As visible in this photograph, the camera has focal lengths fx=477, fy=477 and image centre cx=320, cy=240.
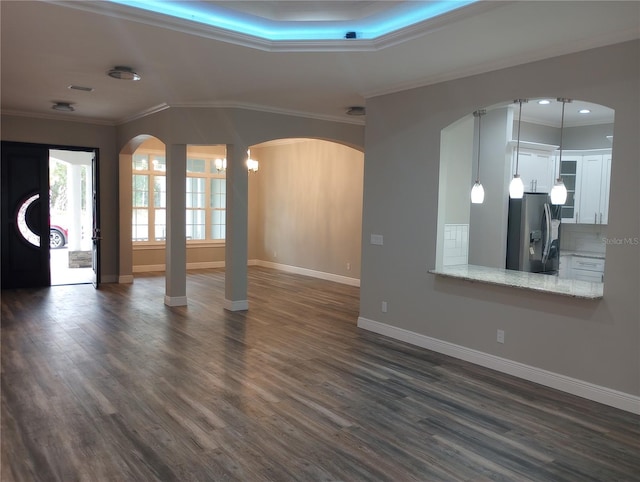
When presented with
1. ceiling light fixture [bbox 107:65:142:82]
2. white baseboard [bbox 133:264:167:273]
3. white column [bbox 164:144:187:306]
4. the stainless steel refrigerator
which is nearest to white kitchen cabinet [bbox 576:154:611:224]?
the stainless steel refrigerator

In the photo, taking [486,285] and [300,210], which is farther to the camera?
[300,210]

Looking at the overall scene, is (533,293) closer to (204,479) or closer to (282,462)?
(282,462)

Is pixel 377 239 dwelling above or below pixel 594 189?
below

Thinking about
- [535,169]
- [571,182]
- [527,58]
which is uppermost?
[527,58]

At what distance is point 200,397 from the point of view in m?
3.68

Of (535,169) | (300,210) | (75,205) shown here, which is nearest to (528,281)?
(535,169)

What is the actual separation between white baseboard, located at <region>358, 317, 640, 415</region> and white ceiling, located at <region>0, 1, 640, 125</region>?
2614mm

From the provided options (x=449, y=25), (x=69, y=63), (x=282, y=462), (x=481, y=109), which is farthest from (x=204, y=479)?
(x=69, y=63)

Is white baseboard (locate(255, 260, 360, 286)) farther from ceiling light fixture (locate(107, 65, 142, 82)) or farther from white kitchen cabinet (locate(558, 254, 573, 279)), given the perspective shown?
ceiling light fixture (locate(107, 65, 142, 82))

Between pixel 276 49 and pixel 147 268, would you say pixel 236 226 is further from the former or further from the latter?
pixel 147 268

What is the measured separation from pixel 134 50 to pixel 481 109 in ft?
10.3

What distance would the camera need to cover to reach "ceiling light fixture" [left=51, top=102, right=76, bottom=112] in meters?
6.83

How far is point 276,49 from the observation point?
407cm

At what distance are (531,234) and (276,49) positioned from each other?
380 cm
